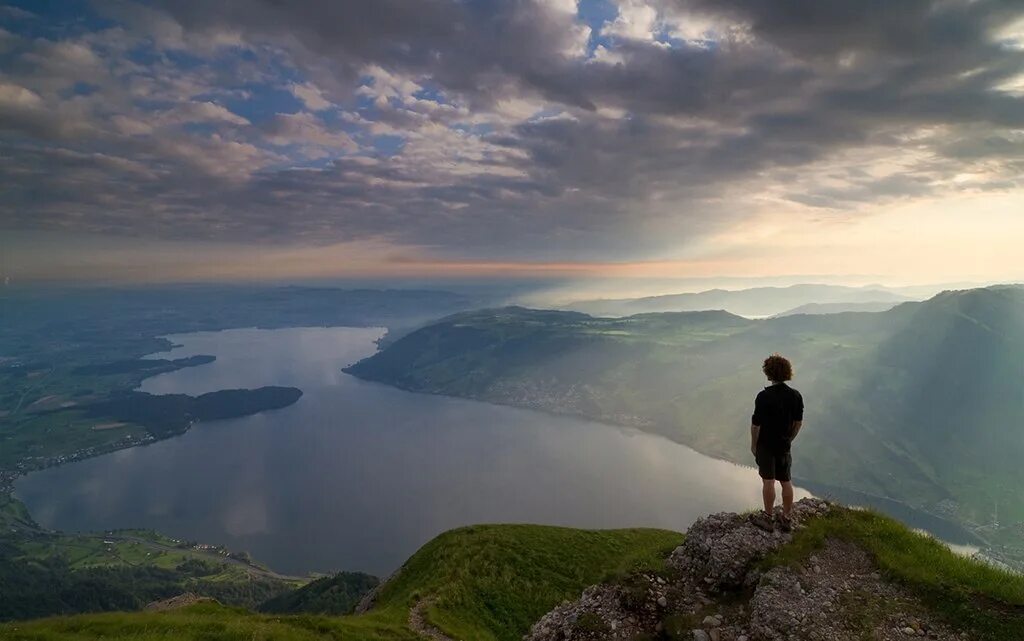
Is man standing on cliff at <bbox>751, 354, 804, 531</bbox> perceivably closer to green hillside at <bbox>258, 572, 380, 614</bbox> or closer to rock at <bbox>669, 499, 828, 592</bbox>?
rock at <bbox>669, 499, 828, 592</bbox>

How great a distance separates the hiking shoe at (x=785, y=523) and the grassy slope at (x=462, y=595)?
4303mm

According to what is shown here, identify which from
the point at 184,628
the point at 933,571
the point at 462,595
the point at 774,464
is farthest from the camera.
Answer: the point at 462,595

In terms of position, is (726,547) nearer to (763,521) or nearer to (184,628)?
(763,521)

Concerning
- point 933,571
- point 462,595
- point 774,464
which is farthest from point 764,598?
point 462,595

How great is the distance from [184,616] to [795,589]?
83.9ft

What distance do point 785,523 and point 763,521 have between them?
0.72 meters

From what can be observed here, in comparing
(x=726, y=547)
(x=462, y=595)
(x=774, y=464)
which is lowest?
(x=462, y=595)

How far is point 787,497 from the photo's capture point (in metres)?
16.3

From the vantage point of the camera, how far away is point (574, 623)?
15.9 m

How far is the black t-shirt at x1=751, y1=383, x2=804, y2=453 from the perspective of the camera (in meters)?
15.4

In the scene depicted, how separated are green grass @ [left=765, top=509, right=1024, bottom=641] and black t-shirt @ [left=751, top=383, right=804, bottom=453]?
3472mm

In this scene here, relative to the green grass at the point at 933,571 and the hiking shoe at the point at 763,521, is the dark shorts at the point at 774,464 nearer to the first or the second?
the hiking shoe at the point at 763,521

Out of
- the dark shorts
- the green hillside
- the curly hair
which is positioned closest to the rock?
the dark shorts

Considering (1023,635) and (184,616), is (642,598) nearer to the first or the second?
(1023,635)
